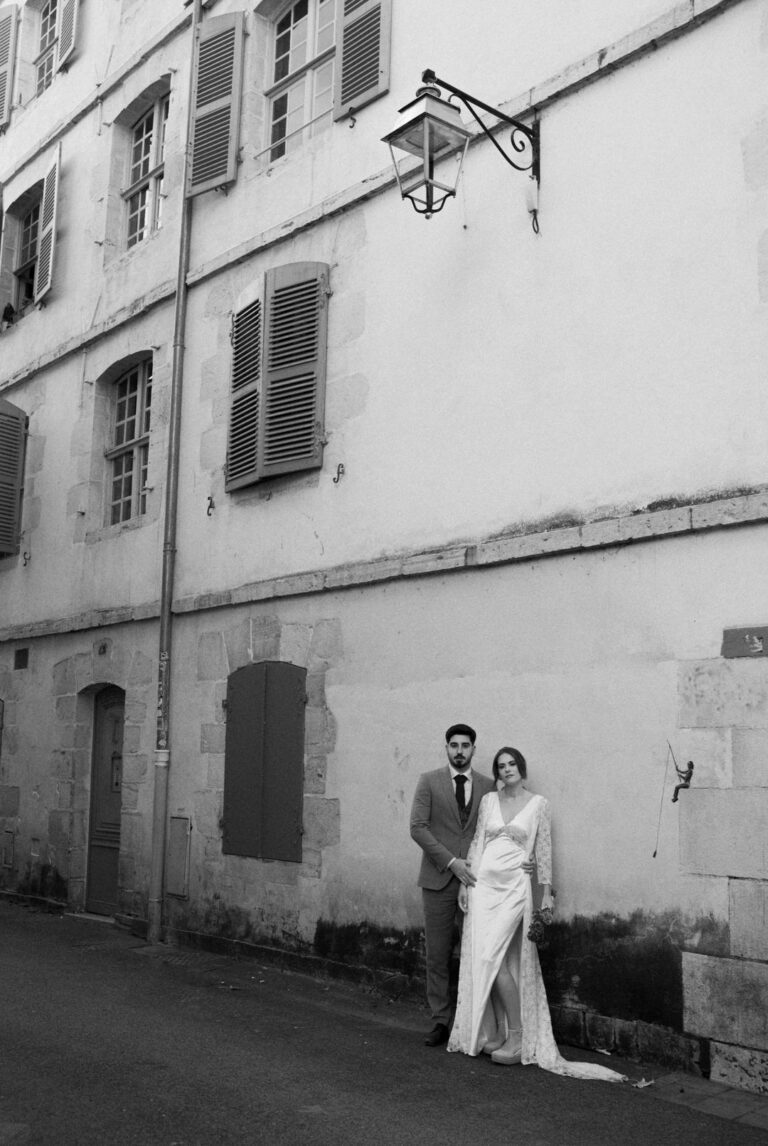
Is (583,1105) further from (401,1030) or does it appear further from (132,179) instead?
(132,179)

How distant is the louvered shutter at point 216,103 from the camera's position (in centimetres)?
1001

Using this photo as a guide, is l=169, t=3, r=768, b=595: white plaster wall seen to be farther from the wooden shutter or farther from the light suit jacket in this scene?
the light suit jacket

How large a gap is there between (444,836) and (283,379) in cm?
374

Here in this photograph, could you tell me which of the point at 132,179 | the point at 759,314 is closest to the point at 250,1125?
the point at 759,314

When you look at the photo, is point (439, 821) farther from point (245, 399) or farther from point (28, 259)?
point (28, 259)

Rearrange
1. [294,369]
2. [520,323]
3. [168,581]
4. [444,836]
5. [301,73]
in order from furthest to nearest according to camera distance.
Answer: [168,581]
[301,73]
[294,369]
[520,323]
[444,836]

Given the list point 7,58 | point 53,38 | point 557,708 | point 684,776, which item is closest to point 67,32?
point 53,38

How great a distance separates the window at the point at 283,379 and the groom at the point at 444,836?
107 inches

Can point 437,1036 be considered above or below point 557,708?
below

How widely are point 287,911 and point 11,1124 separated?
3.58 metres

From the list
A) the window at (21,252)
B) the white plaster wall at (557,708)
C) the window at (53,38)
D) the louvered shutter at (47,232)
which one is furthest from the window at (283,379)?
the window at (53,38)

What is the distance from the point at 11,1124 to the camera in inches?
190

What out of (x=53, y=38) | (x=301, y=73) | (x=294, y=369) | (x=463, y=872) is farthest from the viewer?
(x=53, y=38)

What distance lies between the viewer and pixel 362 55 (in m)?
8.68
